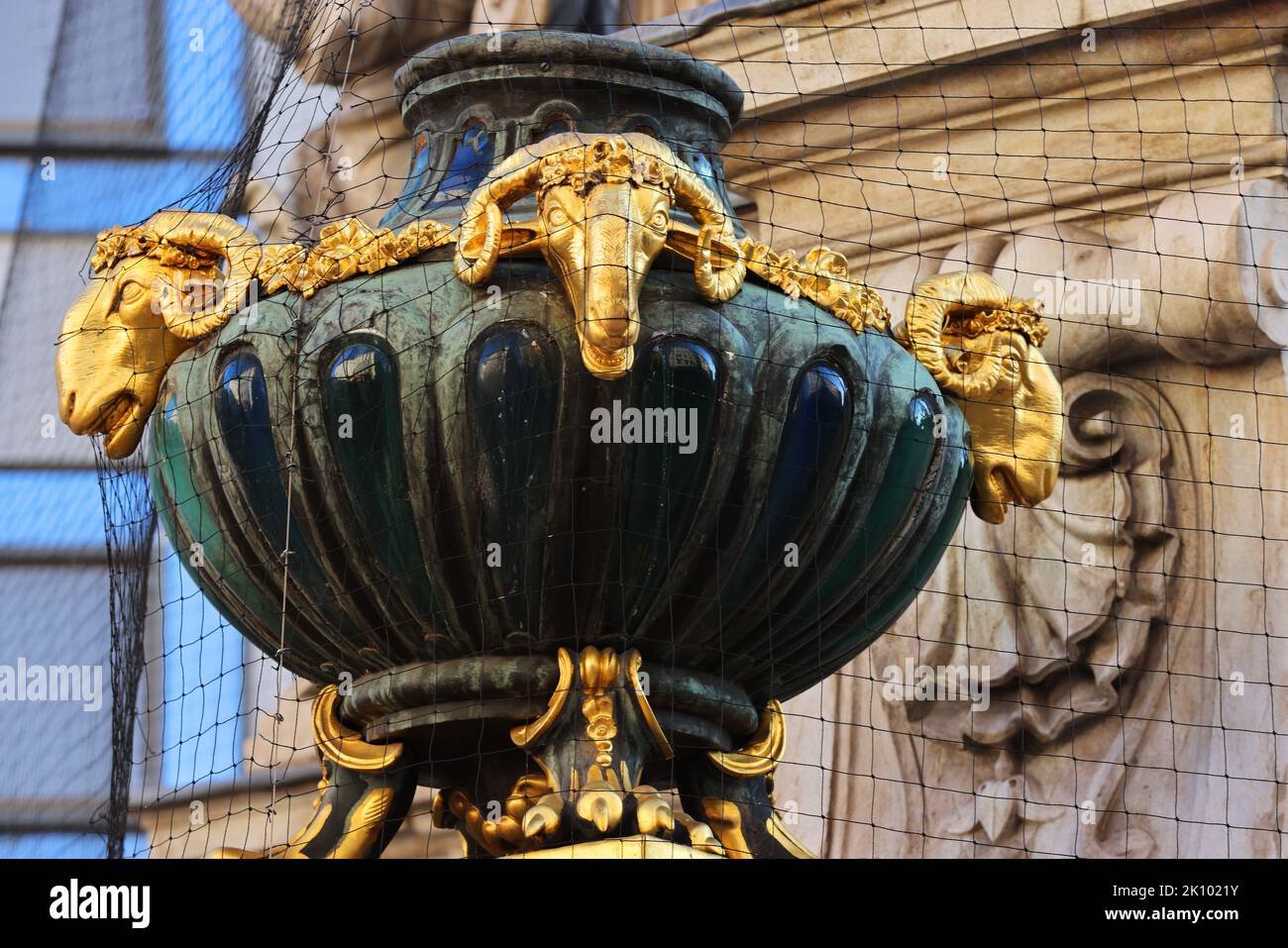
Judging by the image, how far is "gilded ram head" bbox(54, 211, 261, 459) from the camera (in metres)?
4.57

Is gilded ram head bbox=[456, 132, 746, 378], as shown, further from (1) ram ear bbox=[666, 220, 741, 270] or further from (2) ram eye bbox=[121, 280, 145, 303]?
(2) ram eye bbox=[121, 280, 145, 303]

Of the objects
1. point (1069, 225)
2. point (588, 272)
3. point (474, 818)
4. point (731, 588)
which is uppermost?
point (1069, 225)

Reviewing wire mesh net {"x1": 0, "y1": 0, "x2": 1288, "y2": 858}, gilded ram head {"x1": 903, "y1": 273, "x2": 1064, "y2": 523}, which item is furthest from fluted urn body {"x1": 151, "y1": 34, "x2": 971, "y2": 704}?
gilded ram head {"x1": 903, "y1": 273, "x2": 1064, "y2": 523}

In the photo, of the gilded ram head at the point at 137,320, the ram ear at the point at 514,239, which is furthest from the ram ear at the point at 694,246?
the gilded ram head at the point at 137,320

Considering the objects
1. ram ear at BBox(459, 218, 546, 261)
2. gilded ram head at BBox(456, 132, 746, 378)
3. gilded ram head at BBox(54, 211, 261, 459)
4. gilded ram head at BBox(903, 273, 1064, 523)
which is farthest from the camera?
gilded ram head at BBox(903, 273, 1064, 523)

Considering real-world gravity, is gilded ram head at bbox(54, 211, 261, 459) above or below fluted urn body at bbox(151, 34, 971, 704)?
above

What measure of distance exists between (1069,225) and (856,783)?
1.28 m

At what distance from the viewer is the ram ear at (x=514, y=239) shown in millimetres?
4215

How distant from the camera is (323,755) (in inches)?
178

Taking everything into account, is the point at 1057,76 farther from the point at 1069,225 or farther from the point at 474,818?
the point at 474,818

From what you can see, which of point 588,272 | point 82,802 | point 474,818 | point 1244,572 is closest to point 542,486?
point 588,272

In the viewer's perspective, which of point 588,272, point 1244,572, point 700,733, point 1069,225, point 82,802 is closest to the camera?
point 588,272

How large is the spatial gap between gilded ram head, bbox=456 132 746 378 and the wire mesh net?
11 mm

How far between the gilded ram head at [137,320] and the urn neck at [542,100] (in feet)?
0.94
